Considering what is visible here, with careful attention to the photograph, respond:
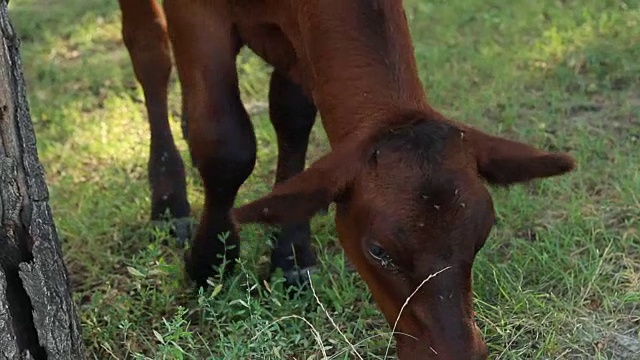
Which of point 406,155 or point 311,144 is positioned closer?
point 406,155

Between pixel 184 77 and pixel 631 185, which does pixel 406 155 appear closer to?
pixel 184 77

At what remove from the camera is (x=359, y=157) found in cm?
285

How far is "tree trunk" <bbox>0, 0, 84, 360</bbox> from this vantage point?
2.90m

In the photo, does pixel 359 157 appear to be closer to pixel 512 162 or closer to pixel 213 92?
pixel 512 162

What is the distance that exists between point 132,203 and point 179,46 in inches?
51.6

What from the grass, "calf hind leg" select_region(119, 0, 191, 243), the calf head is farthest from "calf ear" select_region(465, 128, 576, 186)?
"calf hind leg" select_region(119, 0, 191, 243)

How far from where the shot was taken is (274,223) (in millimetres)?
2793

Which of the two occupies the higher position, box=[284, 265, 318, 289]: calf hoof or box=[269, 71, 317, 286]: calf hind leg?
box=[269, 71, 317, 286]: calf hind leg

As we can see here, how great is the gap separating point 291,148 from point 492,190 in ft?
3.66

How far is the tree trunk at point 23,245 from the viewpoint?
290 cm

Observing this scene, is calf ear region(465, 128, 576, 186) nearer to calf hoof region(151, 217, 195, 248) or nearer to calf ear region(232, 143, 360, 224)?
calf ear region(232, 143, 360, 224)

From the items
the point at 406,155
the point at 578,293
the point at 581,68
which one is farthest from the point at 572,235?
the point at 581,68

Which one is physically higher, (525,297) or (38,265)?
(38,265)

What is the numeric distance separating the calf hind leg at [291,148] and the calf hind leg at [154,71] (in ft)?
2.31
